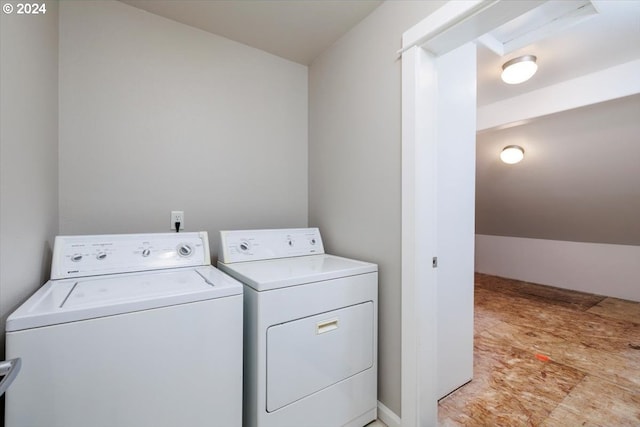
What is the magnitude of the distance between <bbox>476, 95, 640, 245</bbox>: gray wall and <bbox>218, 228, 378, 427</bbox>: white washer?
2.90m

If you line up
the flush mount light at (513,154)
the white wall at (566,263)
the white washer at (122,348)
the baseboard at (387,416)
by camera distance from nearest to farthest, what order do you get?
1. the white washer at (122,348)
2. the baseboard at (387,416)
3. the flush mount light at (513,154)
4. the white wall at (566,263)

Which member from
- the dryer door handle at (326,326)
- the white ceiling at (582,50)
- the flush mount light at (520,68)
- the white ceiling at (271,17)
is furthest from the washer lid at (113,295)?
the flush mount light at (520,68)

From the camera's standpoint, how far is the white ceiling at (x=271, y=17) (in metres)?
1.63

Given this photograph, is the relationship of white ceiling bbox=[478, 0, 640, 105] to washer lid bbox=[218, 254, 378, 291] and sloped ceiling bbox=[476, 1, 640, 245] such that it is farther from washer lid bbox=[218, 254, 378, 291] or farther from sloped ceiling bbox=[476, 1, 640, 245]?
washer lid bbox=[218, 254, 378, 291]

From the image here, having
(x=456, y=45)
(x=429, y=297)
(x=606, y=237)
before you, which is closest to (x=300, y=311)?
(x=429, y=297)

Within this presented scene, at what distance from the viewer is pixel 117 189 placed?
1.66 m

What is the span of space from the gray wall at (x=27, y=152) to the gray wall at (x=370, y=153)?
1554 mm

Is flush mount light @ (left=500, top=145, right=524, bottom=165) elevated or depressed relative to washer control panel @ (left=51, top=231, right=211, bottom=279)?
elevated

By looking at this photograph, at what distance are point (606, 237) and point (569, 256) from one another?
1.75ft

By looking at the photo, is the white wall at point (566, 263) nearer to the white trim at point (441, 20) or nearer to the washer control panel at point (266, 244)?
the washer control panel at point (266, 244)

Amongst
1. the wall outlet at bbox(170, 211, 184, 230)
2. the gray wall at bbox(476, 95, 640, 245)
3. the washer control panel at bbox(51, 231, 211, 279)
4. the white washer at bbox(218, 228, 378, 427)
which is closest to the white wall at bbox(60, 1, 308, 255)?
the wall outlet at bbox(170, 211, 184, 230)

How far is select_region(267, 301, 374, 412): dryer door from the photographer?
123cm

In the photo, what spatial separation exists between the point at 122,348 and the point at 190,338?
213 mm

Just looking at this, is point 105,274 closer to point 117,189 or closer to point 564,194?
point 117,189
